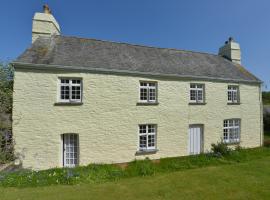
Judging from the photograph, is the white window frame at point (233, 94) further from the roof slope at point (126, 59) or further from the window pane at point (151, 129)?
the window pane at point (151, 129)

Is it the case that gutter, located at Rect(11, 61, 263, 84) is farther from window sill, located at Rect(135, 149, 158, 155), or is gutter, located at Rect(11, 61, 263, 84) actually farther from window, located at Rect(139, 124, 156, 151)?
window sill, located at Rect(135, 149, 158, 155)

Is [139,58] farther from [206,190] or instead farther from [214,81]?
[206,190]

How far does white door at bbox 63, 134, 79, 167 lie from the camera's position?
12.3 meters

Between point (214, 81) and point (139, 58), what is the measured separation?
6.50 m

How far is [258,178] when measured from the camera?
9.97 meters

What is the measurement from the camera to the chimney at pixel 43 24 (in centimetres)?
1378

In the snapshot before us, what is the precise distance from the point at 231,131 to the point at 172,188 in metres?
10.5

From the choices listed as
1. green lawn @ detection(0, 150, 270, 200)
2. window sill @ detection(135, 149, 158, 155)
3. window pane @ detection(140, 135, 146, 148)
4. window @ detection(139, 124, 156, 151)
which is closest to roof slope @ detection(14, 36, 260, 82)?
window @ detection(139, 124, 156, 151)

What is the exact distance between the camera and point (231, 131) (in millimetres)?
16828

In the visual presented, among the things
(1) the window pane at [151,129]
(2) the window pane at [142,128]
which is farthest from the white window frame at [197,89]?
(2) the window pane at [142,128]

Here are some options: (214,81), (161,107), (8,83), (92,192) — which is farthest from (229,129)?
A: (8,83)

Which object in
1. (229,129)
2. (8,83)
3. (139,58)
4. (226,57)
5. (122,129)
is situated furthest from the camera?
(226,57)

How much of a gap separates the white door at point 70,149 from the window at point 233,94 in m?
13.2

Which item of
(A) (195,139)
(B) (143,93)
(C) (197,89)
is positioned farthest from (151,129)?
(C) (197,89)
